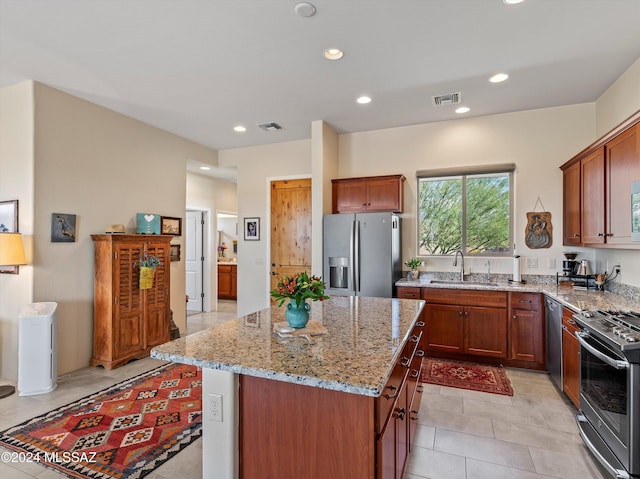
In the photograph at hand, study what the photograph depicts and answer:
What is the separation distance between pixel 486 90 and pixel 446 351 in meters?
2.94

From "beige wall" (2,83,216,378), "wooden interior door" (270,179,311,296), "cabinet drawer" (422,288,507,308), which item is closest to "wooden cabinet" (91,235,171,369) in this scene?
"beige wall" (2,83,216,378)

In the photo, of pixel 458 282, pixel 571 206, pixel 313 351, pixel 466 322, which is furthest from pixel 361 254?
pixel 313 351

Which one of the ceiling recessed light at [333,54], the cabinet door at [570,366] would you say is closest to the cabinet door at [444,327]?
the cabinet door at [570,366]

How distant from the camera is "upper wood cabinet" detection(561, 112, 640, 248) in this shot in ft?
8.38

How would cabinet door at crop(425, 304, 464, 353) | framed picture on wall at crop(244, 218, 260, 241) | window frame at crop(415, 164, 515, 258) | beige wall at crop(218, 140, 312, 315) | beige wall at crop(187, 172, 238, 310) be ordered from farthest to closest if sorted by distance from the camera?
beige wall at crop(187, 172, 238, 310) → framed picture on wall at crop(244, 218, 260, 241) → beige wall at crop(218, 140, 312, 315) → window frame at crop(415, 164, 515, 258) → cabinet door at crop(425, 304, 464, 353)

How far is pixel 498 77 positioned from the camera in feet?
10.7

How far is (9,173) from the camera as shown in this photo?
345 centimetres

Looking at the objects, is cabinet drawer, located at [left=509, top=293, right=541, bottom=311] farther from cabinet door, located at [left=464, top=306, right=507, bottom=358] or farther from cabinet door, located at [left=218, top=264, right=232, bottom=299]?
cabinet door, located at [left=218, top=264, right=232, bottom=299]

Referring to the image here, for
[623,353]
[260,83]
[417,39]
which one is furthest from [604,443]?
[260,83]

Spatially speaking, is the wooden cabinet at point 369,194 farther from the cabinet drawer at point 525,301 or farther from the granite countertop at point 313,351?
the granite countertop at point 313,351

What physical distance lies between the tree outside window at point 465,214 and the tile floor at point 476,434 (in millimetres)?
1643

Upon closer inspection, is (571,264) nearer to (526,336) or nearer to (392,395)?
(526,336)

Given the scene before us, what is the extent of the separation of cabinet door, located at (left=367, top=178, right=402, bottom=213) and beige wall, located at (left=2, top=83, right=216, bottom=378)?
301 centimetres

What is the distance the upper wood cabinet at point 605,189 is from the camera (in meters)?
2.55
